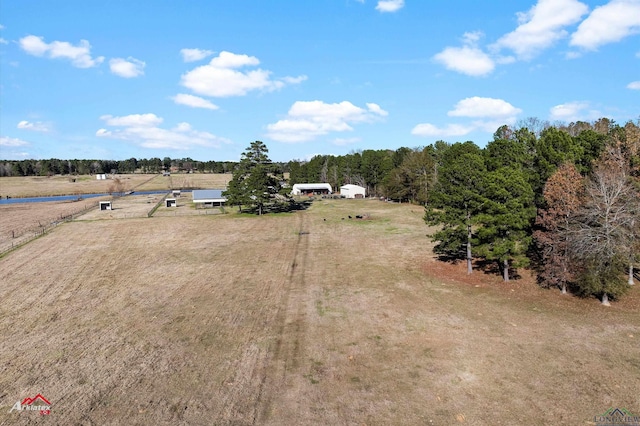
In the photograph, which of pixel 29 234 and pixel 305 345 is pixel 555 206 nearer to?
pixel 305 345

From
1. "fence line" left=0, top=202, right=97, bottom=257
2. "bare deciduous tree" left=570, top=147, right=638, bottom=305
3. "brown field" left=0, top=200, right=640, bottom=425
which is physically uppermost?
"bare deciduous tree" left=570, top=147, right=638, bottom=305

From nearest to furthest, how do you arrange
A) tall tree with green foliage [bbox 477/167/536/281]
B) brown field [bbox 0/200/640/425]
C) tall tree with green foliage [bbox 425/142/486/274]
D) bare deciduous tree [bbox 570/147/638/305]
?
brown field [bbox 0/200/640/425] < bare deciduous tree [bbox 570/147/638/305] < tall tree with green foliage [bbox 477/167/536/281] < tall tree with green foliage [bbox 425/142/486/274]

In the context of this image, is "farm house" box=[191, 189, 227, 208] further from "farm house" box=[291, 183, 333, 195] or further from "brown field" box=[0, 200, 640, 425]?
"brown field" box=[0, 200, 640, 425]

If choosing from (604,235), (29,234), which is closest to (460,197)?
(604,235)

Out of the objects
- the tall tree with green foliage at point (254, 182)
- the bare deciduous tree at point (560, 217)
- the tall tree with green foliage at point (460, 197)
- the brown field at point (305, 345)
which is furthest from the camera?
the tall tree with green foliage at point (254, 182)

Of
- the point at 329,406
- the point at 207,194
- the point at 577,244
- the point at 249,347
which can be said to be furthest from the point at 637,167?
the point at 207,194

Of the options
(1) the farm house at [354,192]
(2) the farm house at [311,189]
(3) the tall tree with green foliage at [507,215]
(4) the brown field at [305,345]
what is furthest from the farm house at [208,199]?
(3) the tall tree with green foliage at [507,215]

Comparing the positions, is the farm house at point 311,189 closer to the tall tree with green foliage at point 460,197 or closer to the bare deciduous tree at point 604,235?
the tall tree with green foliage at point 460,197

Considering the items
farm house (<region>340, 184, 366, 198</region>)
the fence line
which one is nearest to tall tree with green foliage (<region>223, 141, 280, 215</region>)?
the fence line

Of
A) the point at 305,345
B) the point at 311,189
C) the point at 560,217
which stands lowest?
the point at 305,345
